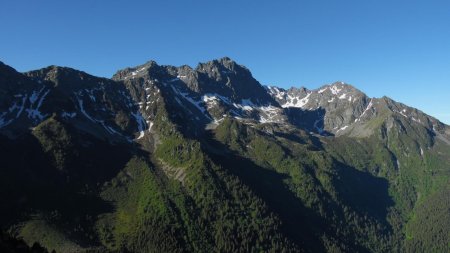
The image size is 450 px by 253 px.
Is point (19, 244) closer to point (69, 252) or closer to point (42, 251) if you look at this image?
point (42, 251)

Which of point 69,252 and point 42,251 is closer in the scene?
point 42,251

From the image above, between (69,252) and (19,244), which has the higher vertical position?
(19,244)

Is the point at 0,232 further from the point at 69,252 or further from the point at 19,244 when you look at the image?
the point at 69,252

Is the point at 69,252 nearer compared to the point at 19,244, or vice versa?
the point at 19,244

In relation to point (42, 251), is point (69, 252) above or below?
below

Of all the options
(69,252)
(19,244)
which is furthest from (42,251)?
(69,252)

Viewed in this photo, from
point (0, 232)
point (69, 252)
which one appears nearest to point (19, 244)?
point (0, 232)

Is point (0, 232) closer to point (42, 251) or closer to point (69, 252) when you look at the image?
point (42, 251)
